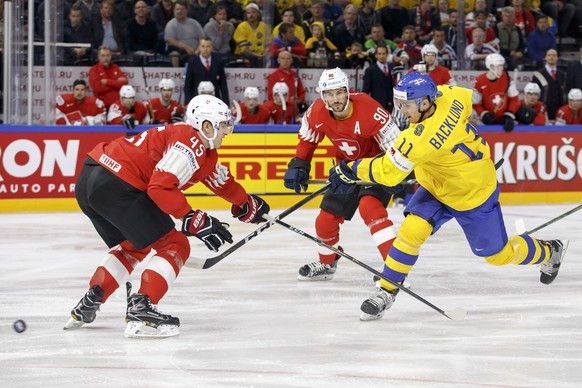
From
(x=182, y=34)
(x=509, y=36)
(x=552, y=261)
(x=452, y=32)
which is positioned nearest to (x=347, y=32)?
(x=452, y=32)

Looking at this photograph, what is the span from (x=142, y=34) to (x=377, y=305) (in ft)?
22.2

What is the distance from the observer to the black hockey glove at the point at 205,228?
15.5 feet

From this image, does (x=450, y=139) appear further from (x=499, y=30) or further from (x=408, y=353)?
(x=499, y=30)

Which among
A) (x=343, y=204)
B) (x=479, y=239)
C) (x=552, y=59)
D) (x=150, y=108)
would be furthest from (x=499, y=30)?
(x=479, y=239)

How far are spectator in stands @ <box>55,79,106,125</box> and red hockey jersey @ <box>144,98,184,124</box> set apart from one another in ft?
1.55

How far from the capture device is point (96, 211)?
492 cm

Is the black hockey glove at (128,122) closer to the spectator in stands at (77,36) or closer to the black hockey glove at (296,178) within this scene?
the spectator in stands at (77,36)

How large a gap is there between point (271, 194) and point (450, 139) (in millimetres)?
5761

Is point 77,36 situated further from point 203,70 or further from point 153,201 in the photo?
point 153,201

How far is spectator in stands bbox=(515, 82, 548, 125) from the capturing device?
11.6 meters

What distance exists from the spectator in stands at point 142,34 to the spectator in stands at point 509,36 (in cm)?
A: 406

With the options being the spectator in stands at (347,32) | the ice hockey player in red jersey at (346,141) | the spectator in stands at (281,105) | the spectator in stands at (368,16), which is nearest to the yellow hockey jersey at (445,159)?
the ice hockey player in red jersey at (346,141)

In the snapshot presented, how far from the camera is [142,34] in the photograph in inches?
449

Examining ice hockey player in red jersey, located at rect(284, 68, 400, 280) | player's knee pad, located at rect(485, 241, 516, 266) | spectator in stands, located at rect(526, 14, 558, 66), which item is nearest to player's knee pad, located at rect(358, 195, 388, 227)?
ice hockey player in red jersey, located at rect(284, 68, 400, 280)
